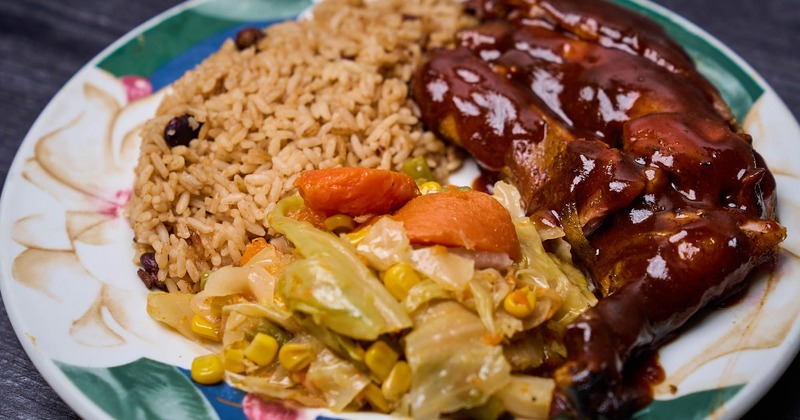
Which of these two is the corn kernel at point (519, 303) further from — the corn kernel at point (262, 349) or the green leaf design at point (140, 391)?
the green leaf design at point (140, 391)

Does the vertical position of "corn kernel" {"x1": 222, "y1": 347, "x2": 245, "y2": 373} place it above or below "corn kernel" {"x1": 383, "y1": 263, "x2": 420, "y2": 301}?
below

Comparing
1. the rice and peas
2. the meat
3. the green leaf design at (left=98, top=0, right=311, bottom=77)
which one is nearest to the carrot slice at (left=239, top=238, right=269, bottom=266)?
the rice and peas

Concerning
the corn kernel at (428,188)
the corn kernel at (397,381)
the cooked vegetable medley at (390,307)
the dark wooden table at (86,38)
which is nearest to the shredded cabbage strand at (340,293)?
the cooked vegetable medley at (390,307)

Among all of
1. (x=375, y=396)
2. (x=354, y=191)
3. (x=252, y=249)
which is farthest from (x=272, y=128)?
(x=375, y=396)

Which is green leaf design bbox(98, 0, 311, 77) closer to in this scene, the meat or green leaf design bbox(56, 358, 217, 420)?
the meat

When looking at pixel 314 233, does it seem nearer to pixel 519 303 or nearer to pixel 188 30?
pixel 519 303
